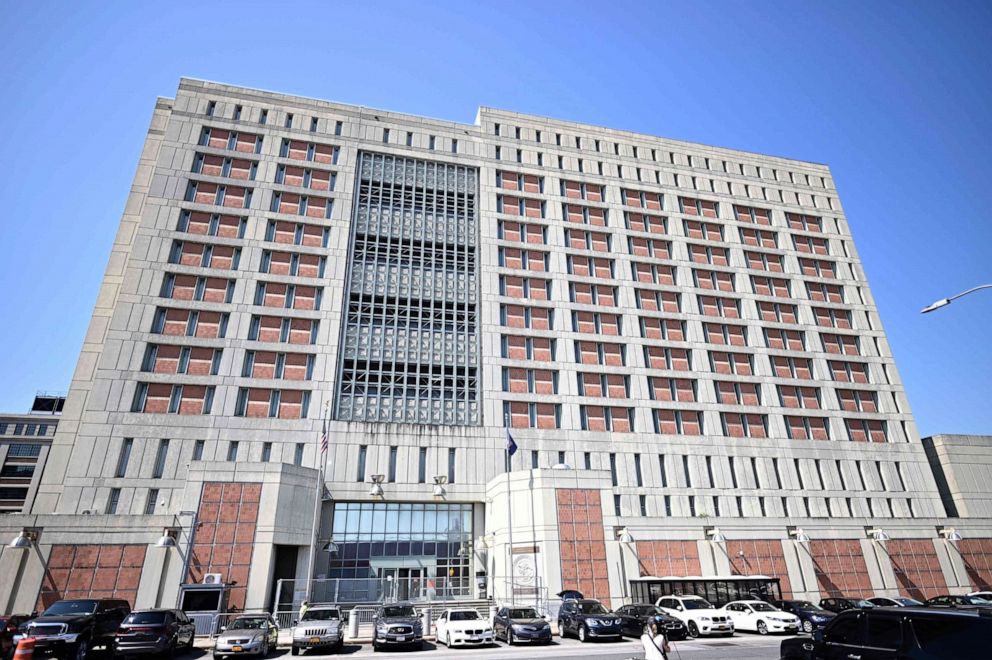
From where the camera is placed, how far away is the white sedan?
81.7 feet

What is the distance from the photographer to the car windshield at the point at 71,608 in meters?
21.5

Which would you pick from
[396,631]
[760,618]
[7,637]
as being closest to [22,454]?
[7,637]

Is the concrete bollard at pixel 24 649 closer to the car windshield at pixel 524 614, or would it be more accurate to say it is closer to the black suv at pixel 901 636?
the car windshield at pixel 524 614

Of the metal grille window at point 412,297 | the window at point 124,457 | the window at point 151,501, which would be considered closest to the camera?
the window at point 151,501

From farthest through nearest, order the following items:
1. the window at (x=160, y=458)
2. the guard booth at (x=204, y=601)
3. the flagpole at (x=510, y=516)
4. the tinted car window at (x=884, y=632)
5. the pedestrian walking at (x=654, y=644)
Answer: the window at (x=160, y=458) < the flagpole at (x=510, y=516) < the guard booth at (x=204, y=601) < the pedestrian walking at (x=654, y=644) < the tinted car window at (x=884, y=632)

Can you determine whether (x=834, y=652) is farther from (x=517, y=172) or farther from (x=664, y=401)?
(x=517, y=172)

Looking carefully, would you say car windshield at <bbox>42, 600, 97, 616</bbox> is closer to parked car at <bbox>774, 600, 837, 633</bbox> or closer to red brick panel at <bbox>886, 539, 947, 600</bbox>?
parked car at <bbox>774, 600, 837, 633</bbox>

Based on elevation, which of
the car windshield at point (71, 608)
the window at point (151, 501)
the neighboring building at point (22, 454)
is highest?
the neighboring building at point (22, 454)

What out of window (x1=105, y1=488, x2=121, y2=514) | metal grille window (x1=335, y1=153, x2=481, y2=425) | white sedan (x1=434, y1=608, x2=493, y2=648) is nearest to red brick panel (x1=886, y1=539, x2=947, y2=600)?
metal grille window (x1=335, y1=153, x2=481, y2=425)

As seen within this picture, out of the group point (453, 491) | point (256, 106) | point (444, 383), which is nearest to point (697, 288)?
point (444, 383)

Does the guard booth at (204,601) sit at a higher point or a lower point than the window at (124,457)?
lower

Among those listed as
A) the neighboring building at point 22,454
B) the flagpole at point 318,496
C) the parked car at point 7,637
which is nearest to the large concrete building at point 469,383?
the flagpole at point 318,496

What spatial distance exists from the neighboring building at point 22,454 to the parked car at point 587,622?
4261 inches

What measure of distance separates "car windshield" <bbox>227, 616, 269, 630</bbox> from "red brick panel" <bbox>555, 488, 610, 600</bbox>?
2170 centimetres
